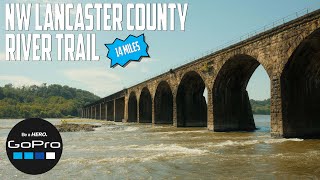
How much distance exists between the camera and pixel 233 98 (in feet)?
131

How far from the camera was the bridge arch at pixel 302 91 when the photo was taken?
26.3m

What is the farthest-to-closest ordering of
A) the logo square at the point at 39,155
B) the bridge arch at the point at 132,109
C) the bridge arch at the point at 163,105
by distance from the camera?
the bridge arch at the point at 132,109
the bridge arch at the point at 163,105
the logo square at the point at 39,155

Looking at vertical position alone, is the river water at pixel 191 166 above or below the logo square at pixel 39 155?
below

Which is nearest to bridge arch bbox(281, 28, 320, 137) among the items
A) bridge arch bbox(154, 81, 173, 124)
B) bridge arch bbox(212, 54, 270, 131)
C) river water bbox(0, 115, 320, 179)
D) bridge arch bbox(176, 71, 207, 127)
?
river water bbox(0, 115, 320, 179)

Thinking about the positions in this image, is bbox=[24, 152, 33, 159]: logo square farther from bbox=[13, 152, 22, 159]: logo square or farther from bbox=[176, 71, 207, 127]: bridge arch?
bbox=[176, 71, 207, 127]: bridge arch

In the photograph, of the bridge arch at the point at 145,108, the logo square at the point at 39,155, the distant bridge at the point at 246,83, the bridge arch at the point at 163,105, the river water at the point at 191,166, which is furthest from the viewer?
the bridge arch at the point at 145,108

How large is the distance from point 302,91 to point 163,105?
115 feet

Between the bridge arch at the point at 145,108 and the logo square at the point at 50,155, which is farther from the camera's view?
the bridge arch at the point at 145,108

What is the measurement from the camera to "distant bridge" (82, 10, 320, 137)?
86.1ft

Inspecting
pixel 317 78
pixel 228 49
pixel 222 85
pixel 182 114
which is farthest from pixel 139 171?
pixel 182 114

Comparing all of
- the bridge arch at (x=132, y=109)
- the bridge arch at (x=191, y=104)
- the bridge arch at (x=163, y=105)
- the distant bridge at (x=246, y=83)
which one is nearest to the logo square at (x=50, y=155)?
the distant bridge at (x=246, y=83)

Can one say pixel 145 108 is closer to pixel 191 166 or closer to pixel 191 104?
pixel 191 104

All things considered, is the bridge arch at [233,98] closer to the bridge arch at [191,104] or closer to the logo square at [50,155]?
the bridge arch at [191,104]

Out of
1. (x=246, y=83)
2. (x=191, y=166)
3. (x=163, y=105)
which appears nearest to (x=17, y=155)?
(x=191, y=166)
